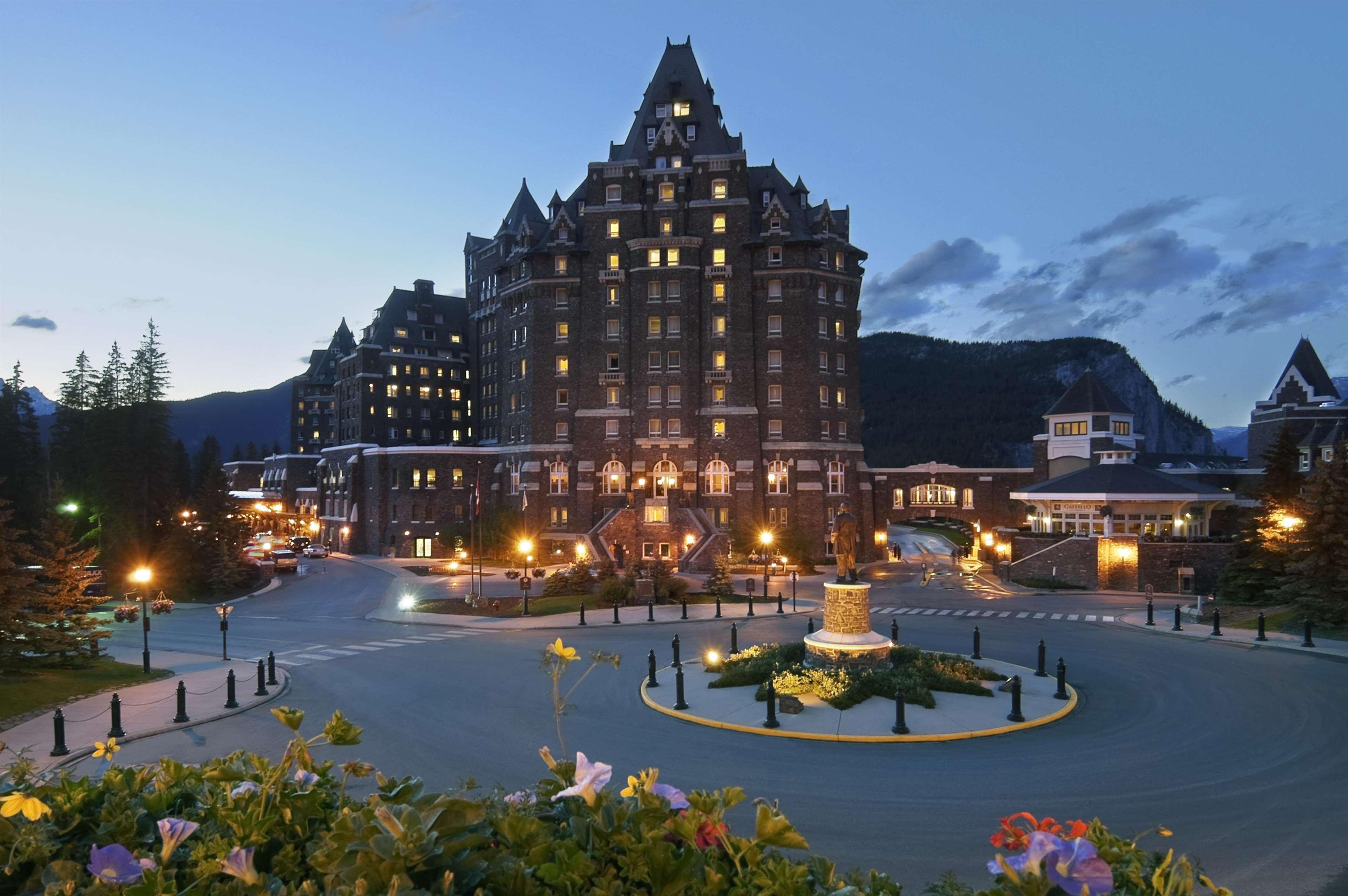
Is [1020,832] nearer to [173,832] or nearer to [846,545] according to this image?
[173,832]

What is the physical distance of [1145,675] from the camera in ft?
68.9

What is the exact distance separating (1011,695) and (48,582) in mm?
45552

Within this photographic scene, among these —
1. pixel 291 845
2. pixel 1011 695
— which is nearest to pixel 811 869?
pixel 291 845

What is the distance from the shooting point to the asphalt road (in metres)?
10.9

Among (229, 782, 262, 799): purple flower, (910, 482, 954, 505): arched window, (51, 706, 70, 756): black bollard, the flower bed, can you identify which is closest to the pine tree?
the flower bed

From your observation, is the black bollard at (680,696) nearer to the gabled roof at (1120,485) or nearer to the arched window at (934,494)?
the gabled roof at (1120,485)

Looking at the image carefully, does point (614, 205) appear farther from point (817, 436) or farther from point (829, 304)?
point (817, 436)

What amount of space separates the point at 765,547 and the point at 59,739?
40463mm

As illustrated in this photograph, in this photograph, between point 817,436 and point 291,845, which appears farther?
point 817,436

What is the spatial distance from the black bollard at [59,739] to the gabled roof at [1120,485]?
48.0 metres

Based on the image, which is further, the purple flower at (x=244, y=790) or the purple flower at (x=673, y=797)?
the purple flower at (x=244, y=790)

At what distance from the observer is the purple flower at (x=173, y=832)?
357 cm

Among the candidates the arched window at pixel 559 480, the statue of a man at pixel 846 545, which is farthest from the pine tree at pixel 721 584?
the arched window at pixel 559 480

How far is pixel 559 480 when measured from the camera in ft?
198
